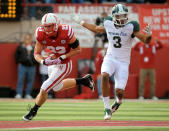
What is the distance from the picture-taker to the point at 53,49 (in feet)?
30.2

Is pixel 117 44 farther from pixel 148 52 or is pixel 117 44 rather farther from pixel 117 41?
pixel 148 52

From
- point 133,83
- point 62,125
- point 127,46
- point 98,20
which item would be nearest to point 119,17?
point 127,46

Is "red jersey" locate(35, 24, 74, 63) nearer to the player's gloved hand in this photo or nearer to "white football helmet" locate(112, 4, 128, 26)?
the player's gloved hand

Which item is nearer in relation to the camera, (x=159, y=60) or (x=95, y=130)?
(x=95, y=130)

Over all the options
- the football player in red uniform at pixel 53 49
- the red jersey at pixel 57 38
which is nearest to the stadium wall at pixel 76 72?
the football player in red uniform at pixel 53 49

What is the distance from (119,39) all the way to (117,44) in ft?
0.34

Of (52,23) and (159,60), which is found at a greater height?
(52,23)

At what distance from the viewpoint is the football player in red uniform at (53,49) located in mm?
8797

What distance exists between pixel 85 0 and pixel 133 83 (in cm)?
299

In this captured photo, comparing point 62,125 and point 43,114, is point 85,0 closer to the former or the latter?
point 43,114

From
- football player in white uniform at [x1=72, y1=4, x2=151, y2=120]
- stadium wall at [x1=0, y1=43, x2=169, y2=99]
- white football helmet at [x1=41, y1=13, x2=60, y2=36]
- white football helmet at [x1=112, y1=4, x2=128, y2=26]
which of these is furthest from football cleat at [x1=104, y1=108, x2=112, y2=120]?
stadium wall at [x1=0, y1=43, x2=169, y2=99]

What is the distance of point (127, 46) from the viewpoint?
377 inches

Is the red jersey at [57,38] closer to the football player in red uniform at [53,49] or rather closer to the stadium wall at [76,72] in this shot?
the football player in red uniform at [53,49]

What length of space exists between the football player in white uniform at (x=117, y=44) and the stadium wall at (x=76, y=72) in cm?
656
